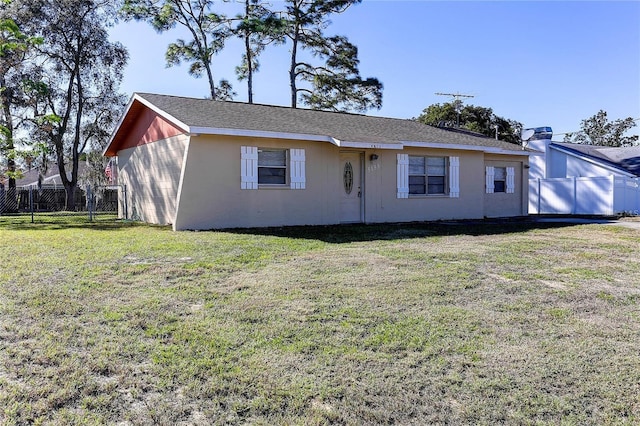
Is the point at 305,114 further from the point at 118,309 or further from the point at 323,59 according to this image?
the point at 323,59

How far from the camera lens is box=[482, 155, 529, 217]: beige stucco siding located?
1536cm

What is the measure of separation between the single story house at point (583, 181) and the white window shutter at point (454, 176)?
4.87 m

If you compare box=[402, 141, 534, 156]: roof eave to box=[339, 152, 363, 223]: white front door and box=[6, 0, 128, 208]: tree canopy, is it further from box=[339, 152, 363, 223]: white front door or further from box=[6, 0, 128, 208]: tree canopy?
Answer: box=[6, 0, 128, 208]: tree canopy

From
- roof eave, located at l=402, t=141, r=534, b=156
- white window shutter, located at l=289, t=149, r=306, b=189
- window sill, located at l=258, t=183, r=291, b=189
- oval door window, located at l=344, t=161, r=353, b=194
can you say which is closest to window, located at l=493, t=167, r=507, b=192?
roof eave, located at l=402, t=141, r=534, b=156

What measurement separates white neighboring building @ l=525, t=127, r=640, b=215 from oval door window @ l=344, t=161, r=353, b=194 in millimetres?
8723

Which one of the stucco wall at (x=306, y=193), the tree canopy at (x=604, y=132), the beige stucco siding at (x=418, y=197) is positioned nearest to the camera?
the stucco wall at (x=306, y=193)

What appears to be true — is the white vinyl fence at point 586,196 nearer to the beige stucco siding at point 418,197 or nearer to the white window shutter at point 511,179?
the white window shutter at point 511,179

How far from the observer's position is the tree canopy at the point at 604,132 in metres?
46.5

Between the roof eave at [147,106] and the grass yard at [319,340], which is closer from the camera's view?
the grass yard at [319,340]

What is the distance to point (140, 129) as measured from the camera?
13.9m

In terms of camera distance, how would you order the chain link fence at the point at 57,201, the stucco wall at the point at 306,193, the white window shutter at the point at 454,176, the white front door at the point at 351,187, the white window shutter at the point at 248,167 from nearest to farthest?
1. the stucco wall at the point at 306,193
2. the white window shutter at the point at 248,167
3. the white front door at the point at 351,187
4. the white window shutter at the point at 454,176
5. the chain link fence at the point at 57,201

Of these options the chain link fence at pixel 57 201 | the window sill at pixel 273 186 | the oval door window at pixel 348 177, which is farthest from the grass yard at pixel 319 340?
the chain link fence at pixel 57 201

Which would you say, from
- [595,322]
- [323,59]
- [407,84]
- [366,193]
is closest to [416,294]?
[595,322]

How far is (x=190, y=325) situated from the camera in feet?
12.3
